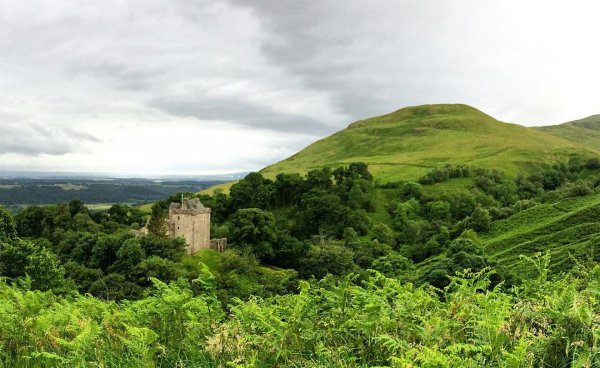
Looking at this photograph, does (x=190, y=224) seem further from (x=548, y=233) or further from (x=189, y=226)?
(x=548, y=233)

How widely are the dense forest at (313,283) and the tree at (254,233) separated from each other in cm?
35

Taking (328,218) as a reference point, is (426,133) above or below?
above

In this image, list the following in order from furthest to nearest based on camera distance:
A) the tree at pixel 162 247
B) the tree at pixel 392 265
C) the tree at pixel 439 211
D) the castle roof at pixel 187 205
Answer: the tree at pixel 439 211 < the castle roof at pixel 187 205 < the tree at pixel 392 265 < the tree at pixel 162 247

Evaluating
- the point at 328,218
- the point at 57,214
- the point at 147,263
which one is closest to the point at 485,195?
the point at 328,218

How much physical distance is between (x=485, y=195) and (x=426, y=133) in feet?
274

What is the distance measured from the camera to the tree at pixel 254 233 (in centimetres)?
6869

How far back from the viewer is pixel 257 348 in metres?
6.43

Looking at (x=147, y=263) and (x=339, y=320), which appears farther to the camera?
(x=147, y=263)

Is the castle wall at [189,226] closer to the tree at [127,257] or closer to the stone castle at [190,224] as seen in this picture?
the stone castle at [190,224]

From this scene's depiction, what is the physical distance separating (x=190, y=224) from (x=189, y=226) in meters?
0.31

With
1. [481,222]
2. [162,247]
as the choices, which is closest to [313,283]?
[162,247]

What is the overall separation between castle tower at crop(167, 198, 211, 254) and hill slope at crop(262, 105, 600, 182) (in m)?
60.0

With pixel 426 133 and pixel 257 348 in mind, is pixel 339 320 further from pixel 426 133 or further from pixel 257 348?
pixel 426 133

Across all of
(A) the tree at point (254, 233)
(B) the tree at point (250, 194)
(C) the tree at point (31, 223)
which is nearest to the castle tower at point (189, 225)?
(A) the tree at point (254, 233)
